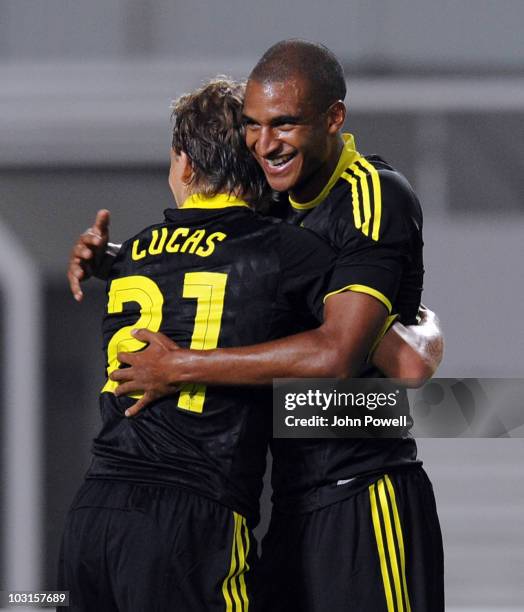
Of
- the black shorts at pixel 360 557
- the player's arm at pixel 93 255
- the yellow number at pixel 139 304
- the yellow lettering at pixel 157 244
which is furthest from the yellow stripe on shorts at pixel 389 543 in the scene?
the player's arm at pixel 93 255

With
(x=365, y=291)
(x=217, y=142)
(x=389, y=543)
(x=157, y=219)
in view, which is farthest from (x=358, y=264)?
(x=157, y=219)

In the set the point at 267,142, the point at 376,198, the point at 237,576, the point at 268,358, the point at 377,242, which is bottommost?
the point at 237,576

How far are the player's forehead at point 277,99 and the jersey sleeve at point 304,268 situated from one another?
24 centimetres

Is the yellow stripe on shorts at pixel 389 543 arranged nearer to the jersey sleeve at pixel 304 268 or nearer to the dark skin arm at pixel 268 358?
the dark skin arm at pixel 268 358

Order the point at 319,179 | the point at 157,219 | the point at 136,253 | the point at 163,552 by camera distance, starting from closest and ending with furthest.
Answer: the point at 163,552
the point at 136,253
the point at 319,179
the point at 157,219

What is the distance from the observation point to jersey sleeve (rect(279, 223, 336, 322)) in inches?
76.4

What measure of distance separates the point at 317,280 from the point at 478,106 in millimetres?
5323

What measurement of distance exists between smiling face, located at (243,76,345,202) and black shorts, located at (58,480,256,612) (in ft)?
2.20

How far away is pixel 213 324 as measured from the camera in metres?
1.95

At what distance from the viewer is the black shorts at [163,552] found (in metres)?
1.84

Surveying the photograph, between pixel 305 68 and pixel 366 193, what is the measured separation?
0.92 feet

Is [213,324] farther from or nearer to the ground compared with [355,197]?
nearer to the ground

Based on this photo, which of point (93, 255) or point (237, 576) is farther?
point (93, 255)

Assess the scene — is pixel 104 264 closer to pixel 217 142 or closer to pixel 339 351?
pixel 217 142
